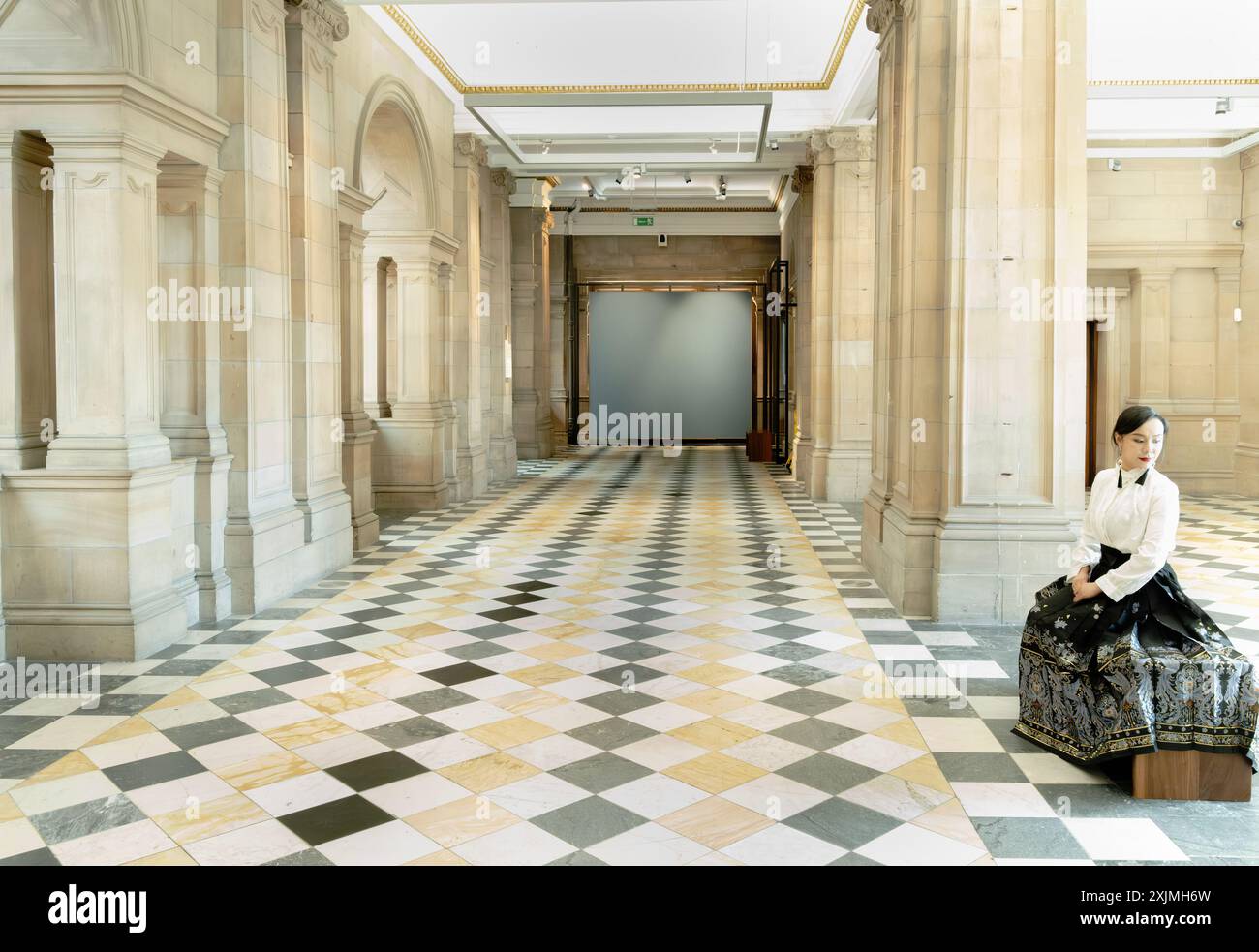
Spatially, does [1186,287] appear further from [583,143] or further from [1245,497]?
[583,143]

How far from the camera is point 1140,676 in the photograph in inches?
181

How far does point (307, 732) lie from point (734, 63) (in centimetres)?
1181

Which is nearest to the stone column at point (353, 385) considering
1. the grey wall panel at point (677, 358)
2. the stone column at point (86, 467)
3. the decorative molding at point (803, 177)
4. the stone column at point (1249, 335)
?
the stone column at point (86, 467)

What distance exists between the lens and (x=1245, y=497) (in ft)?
53.8

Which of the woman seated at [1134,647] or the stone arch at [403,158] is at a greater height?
the stone arch at [403,158]

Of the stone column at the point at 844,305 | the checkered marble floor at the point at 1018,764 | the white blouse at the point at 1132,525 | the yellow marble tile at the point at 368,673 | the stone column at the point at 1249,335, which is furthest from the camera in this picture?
the stone column at the point at 1249,335

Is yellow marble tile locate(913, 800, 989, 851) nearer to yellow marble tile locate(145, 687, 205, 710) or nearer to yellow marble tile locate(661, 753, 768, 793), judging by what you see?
yellow marble tile locate(661, 753, 768, 793)

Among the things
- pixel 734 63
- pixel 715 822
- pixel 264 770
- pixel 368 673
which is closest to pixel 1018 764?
pixel 715 822

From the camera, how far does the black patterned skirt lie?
459 centimetres

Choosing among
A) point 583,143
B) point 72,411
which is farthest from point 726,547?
point 583,143

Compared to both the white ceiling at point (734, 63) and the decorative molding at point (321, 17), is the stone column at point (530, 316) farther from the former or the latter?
the decorative molding at point (321, 17)

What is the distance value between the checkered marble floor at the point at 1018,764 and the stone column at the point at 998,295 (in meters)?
0.61

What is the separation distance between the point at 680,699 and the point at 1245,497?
45.2 feet

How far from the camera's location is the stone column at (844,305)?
16.4 metres
